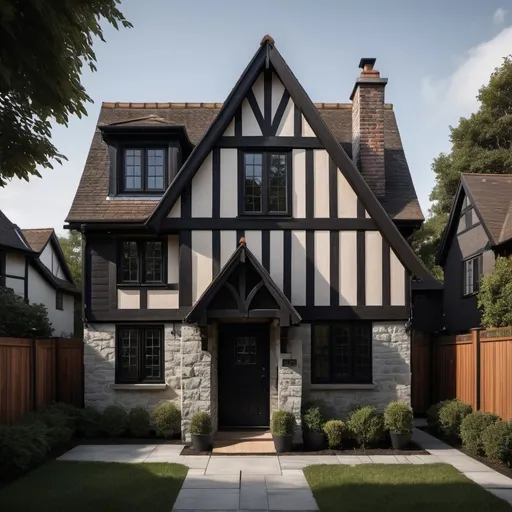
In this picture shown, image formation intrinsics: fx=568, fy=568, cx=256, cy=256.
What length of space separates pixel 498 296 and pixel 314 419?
679cm

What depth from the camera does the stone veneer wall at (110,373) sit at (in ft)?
44.5

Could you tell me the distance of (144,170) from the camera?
47.5ft

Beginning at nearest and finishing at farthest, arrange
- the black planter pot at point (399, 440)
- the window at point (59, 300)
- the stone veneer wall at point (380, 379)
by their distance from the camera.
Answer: the black planter pot at point (399, 440), the stone veneer wall at point (380, 379), the window at point (59, 300)

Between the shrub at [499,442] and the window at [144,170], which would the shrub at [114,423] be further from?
the shrub at [499,442]

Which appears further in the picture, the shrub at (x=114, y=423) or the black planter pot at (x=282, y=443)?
the shrub at (x=114, y=423)

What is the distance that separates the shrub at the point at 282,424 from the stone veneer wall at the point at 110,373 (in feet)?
9.01

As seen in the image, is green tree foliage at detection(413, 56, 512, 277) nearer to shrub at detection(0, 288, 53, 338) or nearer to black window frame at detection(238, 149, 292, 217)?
black window frame at detection(238, 149, 292, 217)

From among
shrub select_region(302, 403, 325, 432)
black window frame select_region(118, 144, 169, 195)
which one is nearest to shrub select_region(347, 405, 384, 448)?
shrub select_region(302, 403, 325, 432)

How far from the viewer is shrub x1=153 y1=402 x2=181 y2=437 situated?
12805 mm

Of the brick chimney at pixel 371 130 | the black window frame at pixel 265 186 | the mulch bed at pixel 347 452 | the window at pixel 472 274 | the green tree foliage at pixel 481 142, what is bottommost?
the mulch bed at pixel 347 452

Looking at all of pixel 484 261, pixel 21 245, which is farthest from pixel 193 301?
pixel 21 245

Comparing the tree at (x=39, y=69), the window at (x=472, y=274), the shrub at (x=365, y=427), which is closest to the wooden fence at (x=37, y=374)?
the tree at (x=39, y=69)

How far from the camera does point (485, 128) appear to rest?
2920cm

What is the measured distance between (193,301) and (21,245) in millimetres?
12581
